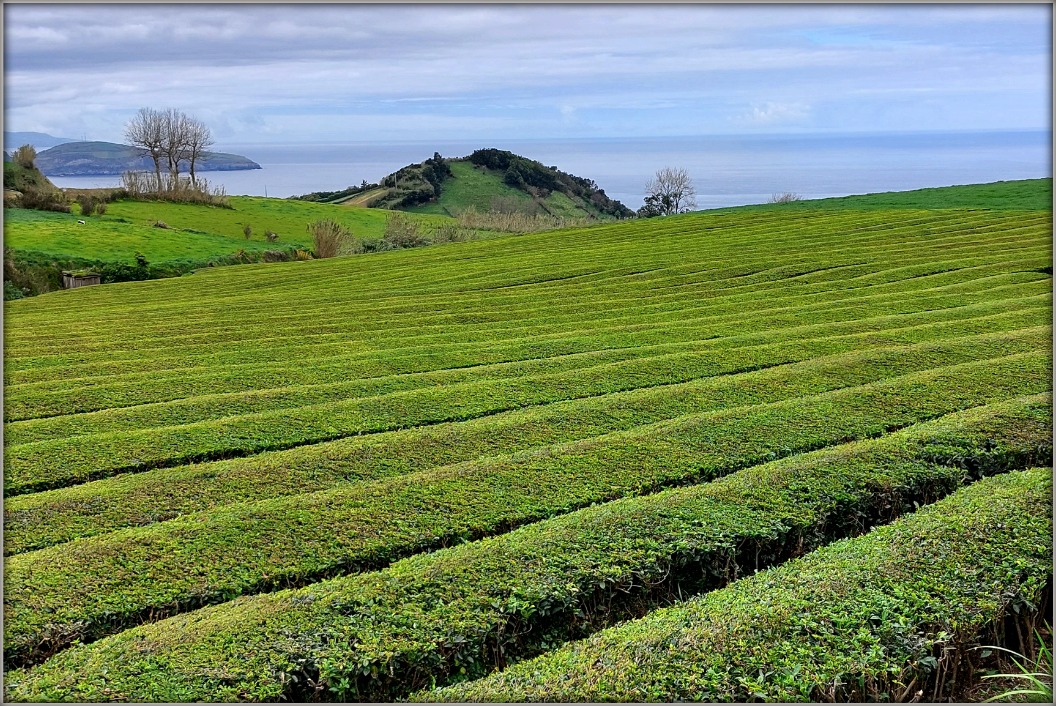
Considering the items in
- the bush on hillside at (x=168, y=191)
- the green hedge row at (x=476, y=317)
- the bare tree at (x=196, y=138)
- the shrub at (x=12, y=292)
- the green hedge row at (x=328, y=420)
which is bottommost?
the green hedge row at (x=328, y=420)

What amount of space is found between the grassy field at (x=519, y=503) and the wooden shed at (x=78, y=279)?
47.5 ft

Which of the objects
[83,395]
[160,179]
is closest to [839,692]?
[83,395]

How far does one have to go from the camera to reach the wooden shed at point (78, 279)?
86.8 ft

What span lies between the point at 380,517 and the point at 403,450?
54.1 inches

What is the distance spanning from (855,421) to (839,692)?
13.0 feet

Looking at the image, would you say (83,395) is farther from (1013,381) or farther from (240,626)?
(1013,381)

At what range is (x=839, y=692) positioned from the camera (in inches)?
154

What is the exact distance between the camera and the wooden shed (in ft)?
86.8

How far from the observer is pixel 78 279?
86.8 ft

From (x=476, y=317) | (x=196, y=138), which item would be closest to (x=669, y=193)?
(x=196, y=138)

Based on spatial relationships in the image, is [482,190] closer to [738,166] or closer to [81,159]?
[738,166]

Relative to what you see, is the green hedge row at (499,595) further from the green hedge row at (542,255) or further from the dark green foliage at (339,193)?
the dark green foliage at (339,193)

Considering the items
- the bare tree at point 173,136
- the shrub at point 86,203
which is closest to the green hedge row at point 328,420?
the shrub at point 86,203

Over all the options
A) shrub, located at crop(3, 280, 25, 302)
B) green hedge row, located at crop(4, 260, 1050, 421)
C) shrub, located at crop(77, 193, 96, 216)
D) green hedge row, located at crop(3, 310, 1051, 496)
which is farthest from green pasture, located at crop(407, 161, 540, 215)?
green hedge row, located at crop(3, 310, 1051, 496)
